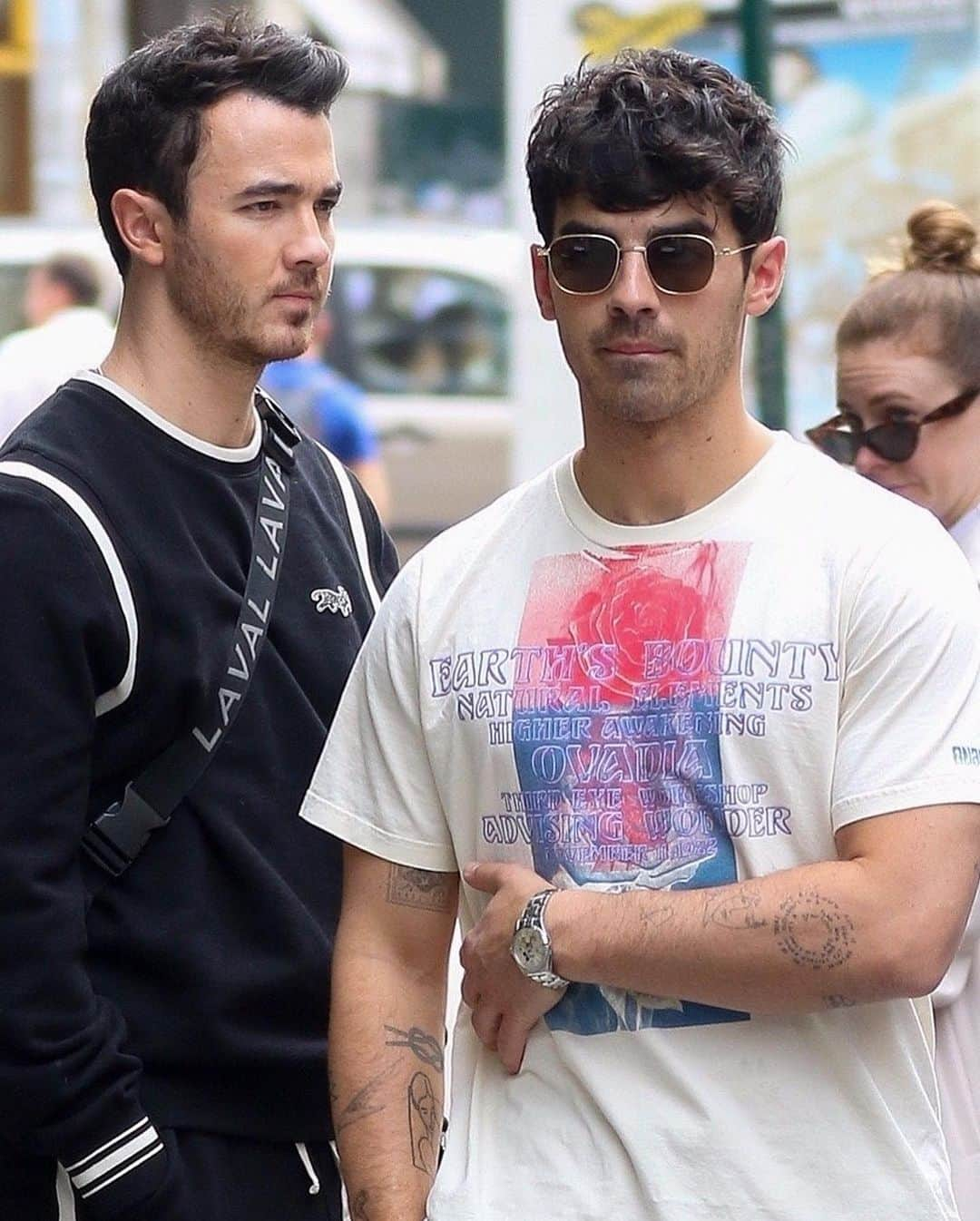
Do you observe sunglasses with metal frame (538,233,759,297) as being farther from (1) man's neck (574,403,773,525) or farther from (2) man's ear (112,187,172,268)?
(2) man's ear (112,187,172,268)

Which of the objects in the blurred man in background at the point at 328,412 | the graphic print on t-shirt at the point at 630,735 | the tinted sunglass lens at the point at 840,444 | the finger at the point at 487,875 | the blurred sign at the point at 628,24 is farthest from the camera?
the blurred man in background at the point at 328,412

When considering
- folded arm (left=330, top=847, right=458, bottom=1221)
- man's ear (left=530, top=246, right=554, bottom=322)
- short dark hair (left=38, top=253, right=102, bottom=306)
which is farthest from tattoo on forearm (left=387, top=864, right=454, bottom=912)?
short dark hair (left=38, top=253, right=102, bottom=306)

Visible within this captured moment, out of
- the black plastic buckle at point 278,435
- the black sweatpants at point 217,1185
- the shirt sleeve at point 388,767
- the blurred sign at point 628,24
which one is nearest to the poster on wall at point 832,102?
the blurred sign at point 628,24

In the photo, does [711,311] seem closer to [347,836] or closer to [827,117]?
[347,836]

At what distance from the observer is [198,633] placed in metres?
3.14

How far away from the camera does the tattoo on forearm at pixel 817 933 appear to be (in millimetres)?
2535

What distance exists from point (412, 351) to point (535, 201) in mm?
11843

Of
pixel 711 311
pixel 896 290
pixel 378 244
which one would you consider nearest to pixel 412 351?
pixel 378 244

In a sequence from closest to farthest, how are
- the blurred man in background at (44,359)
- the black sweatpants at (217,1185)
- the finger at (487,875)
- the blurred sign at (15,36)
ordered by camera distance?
the finger at (487,875) → the black sweatpants at (217,1185) → the blurred man in background at (44,359) → the blurred sign at (15,36)

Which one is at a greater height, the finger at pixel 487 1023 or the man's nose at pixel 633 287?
the man's nose at pixel 633 287

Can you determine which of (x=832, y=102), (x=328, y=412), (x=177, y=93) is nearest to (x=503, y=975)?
(x=177, y=93)

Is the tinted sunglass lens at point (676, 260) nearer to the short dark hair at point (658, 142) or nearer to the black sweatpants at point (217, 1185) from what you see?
the short dark hair at point (658, 142)

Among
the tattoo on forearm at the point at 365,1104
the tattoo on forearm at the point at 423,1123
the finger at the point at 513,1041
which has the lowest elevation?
the tattoo on forearm at the point at 423,1123

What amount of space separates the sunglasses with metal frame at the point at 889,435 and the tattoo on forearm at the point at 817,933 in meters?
1.18
